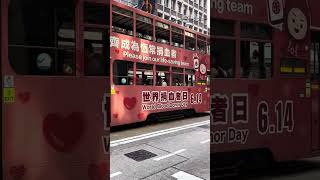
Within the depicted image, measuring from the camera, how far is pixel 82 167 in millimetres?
3230

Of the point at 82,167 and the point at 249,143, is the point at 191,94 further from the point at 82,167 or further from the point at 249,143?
the point at 82,167

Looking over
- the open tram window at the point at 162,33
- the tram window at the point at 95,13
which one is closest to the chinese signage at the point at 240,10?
the tram window at the point at 95,13

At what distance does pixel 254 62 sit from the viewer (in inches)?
186

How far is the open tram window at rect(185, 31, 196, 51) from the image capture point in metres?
12.4

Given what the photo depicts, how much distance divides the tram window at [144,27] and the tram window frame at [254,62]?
4.78 meters

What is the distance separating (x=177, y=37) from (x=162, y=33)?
1010 mm

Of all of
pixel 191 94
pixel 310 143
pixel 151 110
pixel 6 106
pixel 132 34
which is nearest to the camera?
pixel 6 106

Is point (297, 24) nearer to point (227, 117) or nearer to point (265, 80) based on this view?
point (265, 80)

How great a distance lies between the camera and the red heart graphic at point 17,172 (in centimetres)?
296

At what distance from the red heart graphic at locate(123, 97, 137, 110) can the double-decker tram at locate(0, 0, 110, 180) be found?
693 centimetres

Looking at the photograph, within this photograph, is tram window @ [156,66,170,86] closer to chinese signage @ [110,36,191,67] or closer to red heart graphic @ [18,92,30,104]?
chinese signage @ [110,36,191,67]

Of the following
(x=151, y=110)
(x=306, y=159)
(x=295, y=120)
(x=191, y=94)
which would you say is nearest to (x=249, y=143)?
(x=295, y=120)

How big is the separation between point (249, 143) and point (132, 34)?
5462 mm

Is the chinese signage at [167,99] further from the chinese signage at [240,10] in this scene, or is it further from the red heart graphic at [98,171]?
the red heart graphic at [98,171]
